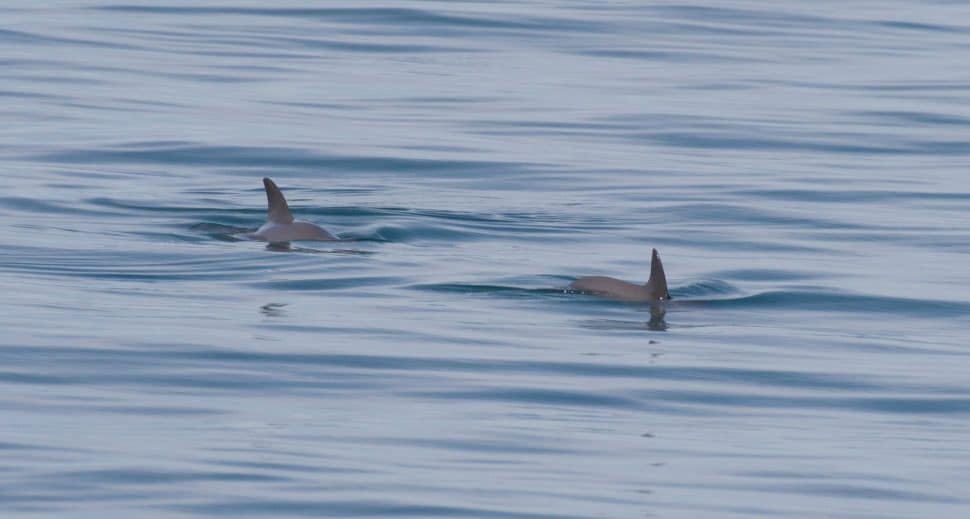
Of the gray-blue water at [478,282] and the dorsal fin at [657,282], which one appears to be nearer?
the gray-blue water at [478,282]

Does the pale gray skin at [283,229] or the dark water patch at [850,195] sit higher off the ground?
the dark water patch at [850,195]

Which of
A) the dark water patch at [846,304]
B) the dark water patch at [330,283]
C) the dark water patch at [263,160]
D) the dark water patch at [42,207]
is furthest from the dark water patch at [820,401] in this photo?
the dark water patch at [263,160]

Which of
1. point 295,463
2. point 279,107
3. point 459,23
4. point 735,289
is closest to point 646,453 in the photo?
point 295,463

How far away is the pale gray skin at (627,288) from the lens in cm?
1225

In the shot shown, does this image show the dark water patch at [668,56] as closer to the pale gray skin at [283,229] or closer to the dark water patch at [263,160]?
the dark water patch at [263,160]

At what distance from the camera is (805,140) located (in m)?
21.8

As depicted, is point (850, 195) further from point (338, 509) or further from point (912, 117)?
point (338, 509)

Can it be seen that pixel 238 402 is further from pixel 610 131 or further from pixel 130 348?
pixel 610 131

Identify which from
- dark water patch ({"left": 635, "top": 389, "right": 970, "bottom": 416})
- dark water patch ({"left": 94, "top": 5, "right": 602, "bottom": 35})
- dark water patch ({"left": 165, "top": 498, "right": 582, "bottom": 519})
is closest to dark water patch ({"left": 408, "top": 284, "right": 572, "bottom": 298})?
dark water patch ({"left": 635, "top": 389, "right": 970, "bottom": 416})

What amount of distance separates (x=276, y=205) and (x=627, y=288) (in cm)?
301

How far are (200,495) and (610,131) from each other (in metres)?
14.8

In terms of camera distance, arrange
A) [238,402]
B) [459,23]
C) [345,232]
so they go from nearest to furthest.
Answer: [238,402], [345,232], [459,23]

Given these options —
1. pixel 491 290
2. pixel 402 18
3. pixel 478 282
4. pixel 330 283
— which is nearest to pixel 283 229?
pixel 330 283

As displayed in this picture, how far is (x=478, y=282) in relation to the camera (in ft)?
43.5
